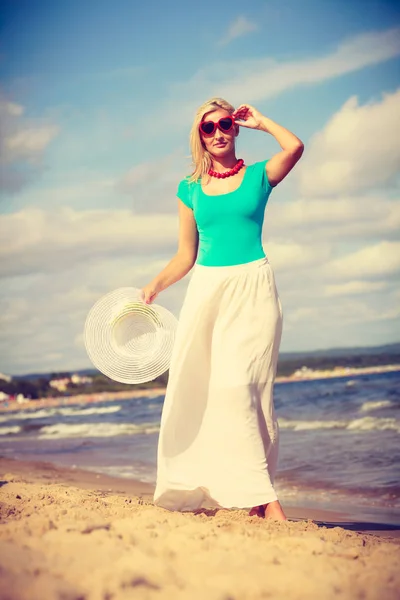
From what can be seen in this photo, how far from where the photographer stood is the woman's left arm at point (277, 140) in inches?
130

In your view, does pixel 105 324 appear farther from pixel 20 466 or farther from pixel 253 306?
pixel 20 466

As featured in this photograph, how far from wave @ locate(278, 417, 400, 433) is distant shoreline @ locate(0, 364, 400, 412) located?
16.6 m

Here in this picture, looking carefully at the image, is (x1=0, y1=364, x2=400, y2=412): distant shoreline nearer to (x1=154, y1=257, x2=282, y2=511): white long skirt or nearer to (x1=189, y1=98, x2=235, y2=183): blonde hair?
(x1=154, y1=257, x2=282, y2=511): white long skirt

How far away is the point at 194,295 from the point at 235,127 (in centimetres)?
84

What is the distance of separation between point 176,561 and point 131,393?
34.5 metres

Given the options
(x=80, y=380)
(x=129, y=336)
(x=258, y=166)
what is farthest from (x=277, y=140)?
A: (x=80, y=380)

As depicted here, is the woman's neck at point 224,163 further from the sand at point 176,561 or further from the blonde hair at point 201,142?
the sand at point 176,561

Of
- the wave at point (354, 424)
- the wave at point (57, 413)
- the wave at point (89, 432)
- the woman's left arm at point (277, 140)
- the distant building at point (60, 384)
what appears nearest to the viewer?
the woman's left arm at point (277, 140)

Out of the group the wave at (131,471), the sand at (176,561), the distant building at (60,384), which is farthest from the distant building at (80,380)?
the sand at (176,561)

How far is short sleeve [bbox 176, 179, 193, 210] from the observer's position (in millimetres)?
3516

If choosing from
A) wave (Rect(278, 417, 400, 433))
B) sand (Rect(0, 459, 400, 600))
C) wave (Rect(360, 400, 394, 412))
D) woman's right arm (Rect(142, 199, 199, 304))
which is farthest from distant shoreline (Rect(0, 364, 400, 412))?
sand (Rect(0, 459, 400, 600))

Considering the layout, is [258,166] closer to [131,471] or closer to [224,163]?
[224,163]

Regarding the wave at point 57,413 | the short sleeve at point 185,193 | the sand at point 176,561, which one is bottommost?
the wave at point 57,413

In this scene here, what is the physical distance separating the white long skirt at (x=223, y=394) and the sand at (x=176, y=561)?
45cm
